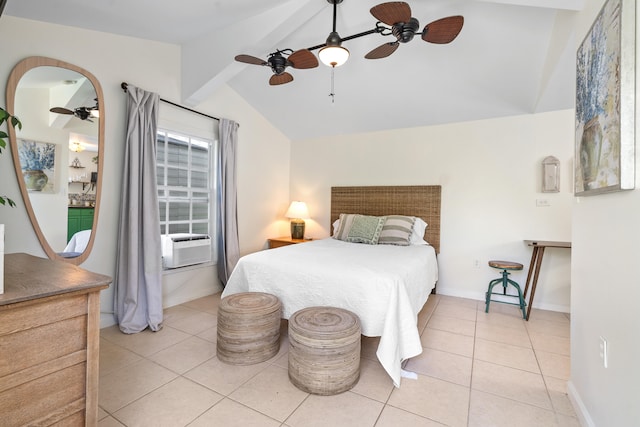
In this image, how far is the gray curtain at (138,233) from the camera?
2.76 metres

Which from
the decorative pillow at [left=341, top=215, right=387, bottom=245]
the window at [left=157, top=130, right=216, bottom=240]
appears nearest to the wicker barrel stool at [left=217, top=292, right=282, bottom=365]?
the window at [left=157, top=130, right=216, bottom=240]

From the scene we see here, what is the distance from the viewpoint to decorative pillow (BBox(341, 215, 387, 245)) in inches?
151

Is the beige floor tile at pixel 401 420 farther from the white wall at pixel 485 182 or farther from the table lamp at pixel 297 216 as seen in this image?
the table lamp at pixel 297 216

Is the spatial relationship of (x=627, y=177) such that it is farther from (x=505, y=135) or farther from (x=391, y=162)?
(x=391, y=162)

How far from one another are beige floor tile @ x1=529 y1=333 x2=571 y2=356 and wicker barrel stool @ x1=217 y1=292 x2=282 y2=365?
2218 millimetres

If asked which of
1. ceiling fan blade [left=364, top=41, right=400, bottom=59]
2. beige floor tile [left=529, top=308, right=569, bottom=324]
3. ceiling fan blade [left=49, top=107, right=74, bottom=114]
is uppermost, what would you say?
ceiling fan blade [left=364, top=41, right=400, bottom=59]

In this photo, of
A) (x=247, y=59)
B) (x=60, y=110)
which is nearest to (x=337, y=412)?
(x=247, y=59)

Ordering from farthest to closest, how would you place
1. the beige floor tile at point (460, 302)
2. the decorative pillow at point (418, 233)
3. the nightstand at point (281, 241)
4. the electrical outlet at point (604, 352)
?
the nightstand at point (281, 241) < the decorative pillow at point (418, 233) < the beige floor tile at point (460, 302) < the electrical outlet at point (604, 352)

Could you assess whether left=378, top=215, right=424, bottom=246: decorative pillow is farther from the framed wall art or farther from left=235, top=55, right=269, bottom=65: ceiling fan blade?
left=235, top=55, right=269, bottom=65: ceiling fan blade

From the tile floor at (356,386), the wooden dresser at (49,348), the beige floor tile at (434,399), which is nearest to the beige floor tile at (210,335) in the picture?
the tile floor at (356,386)

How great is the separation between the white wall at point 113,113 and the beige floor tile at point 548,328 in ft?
11.5

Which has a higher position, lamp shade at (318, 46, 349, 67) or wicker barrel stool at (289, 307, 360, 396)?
lamp shade at (318, 46, 349, 67)

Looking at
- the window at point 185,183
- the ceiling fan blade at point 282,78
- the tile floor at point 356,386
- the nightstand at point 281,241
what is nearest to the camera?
the tile floor at point 356,386

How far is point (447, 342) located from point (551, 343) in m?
0.90
